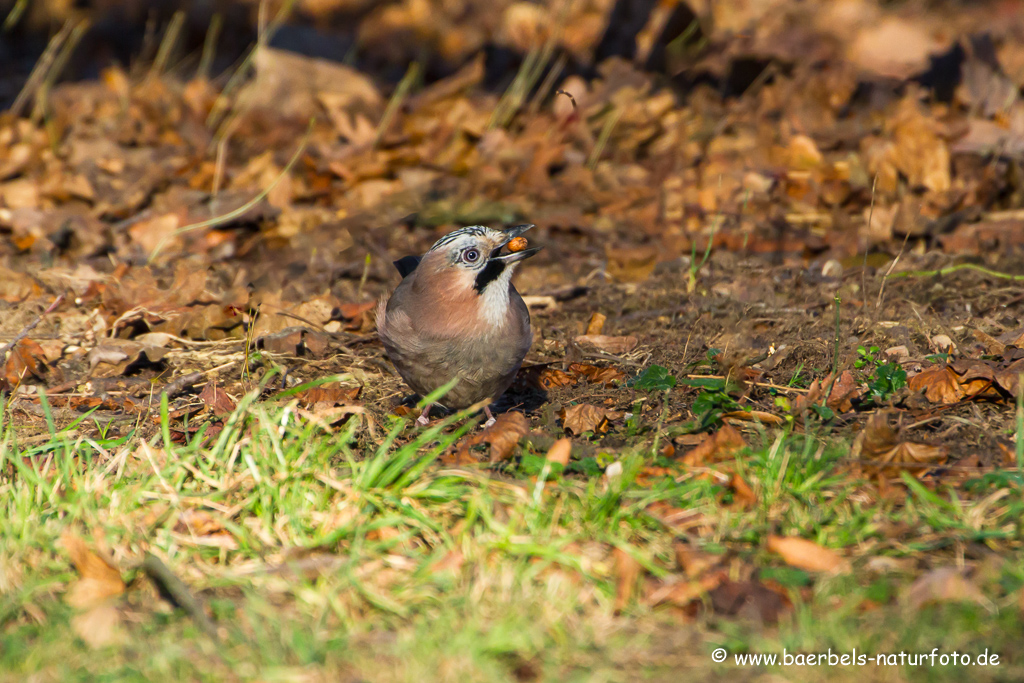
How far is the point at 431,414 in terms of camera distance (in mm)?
4672

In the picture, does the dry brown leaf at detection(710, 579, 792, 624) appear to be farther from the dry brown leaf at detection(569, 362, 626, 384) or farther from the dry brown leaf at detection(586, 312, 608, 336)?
the dry brown leaf at detection(586, 312, 608, 336)

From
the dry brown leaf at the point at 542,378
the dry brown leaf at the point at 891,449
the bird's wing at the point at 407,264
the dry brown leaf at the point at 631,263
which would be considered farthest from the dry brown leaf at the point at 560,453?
the dry brown leaf at the point at 631,263

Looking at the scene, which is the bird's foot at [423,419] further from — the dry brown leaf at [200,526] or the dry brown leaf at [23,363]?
the dry brown leaf at [23,363]

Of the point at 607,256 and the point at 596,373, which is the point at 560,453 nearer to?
the point at 596,373

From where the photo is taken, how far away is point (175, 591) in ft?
8.69

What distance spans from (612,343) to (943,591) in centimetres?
244

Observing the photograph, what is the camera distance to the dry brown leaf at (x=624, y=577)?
266 cm

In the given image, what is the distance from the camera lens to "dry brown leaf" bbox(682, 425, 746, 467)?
11.0 feet

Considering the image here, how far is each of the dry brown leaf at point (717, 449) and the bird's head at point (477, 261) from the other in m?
1.22

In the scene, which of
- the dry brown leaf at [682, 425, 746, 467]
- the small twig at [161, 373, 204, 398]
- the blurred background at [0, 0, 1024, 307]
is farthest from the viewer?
the blurred background at [0, 0, 1024, 307]

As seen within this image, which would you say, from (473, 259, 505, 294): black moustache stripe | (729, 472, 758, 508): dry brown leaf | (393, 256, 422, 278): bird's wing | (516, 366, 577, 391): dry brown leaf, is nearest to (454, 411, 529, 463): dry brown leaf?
(473, 259, 505, 294): black moustache stripe

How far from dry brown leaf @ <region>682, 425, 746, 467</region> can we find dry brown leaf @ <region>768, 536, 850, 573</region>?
54 cm

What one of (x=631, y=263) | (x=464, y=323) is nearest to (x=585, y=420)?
(x=464, y=323)

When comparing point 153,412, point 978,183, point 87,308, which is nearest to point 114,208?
point 87,308
